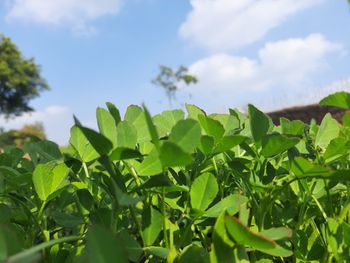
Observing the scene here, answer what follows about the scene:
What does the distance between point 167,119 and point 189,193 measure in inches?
3.8

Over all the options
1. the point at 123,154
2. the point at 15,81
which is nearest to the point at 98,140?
the point at 123,154

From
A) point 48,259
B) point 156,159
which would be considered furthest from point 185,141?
point 48,259

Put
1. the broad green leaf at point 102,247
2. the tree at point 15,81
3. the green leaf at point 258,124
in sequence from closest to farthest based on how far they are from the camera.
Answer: the broad green leaf at point 102,247, the green leaf at point 258,124, the tree at point 15,81

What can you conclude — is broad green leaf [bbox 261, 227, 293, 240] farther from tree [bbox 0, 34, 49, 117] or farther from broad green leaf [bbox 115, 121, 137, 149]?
tree [bbox 0, 34, 49, 117]

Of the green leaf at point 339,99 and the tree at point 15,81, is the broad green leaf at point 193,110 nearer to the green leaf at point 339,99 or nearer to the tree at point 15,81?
the green leaf at point 339,99

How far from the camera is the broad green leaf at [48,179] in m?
0.26

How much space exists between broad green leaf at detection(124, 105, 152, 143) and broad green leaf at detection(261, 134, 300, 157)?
0.09m

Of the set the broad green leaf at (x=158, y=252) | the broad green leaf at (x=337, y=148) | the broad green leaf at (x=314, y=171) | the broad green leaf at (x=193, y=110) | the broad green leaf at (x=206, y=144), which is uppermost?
the broad green leaf at (x=193, y=110)

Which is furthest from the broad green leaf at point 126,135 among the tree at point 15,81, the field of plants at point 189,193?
the tree at point 15,81

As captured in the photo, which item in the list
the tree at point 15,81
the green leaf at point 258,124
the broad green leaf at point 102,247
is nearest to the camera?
the broad green leaf at point 102,247

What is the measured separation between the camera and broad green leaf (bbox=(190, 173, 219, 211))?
0.26 meters

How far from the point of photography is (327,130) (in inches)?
13.7

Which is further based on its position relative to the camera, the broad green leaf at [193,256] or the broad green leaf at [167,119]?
the broad green leaf at [167,119]

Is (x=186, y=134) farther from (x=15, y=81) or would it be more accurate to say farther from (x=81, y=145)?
(x=15, y=81)
